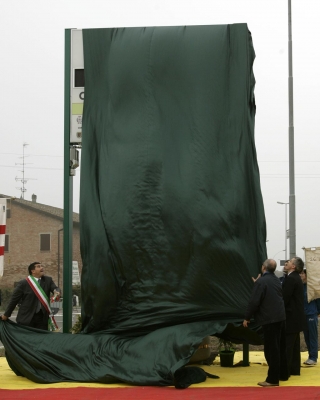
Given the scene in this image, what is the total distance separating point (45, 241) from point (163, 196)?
3969 cm

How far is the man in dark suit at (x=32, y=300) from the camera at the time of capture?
1035cm

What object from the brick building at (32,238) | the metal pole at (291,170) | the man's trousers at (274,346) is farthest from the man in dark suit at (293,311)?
the brick building at (32,238)

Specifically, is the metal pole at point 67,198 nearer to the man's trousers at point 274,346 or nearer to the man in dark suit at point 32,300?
the man in dark suit at point 32,300

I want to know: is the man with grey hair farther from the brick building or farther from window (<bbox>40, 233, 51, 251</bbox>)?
window (<bbox>40, 233, 51, 251</bbox>)

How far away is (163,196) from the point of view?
10.0 meters

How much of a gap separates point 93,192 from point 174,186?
107 centimetres

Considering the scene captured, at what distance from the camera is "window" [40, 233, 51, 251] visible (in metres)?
48.9

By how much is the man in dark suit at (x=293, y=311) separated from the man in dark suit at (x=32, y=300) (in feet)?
9.92

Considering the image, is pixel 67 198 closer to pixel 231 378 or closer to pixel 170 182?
pixel 170 182

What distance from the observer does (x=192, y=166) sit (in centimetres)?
1010

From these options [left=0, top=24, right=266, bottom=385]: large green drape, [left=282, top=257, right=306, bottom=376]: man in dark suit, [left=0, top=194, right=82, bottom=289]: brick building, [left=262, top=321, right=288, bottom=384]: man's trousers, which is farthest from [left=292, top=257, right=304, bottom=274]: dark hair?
[left=0, top=194, right=82, bottom=289]: brick building

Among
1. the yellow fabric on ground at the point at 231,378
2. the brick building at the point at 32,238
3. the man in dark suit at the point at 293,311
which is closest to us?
the yellow fabric on ground at the point at 231,378

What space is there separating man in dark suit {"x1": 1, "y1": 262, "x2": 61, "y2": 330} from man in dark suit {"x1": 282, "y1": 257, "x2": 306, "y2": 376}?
3.02 m

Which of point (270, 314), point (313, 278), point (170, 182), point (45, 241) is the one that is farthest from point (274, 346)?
point (45, 241)
